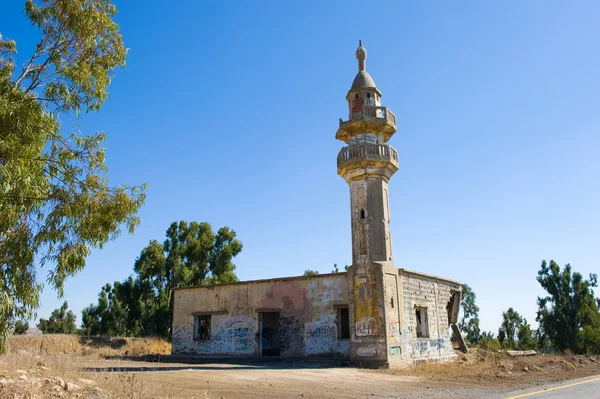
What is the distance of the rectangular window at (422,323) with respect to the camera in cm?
2241

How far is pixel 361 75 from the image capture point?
22922 mm

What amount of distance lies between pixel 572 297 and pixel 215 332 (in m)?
30.7

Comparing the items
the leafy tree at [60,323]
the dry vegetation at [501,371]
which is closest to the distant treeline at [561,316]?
the dry vegetation at [501,371]

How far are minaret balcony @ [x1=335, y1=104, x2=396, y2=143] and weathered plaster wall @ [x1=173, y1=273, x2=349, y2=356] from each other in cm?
683

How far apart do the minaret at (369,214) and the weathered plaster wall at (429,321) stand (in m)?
1.02

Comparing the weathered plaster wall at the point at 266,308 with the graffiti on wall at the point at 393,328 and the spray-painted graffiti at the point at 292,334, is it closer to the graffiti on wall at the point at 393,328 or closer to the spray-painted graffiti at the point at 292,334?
the spray-painted graffiti at the point at 292,334

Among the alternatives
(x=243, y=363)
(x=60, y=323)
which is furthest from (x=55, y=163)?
(x=60, y=323)

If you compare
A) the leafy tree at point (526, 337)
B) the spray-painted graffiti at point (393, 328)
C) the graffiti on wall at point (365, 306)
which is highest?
the graffiti on wall at point (365, 306)

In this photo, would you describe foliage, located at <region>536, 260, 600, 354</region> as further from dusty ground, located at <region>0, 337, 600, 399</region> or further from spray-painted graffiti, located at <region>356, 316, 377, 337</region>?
spray-painted graffiti, located at <region>356, 316, 377, 337</region>

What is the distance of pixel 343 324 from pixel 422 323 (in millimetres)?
3949

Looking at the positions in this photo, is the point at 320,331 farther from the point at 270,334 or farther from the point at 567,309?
the point at 567,309

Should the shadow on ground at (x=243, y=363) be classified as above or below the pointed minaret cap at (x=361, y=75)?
below

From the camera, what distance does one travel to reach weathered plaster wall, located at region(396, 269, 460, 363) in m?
19.8

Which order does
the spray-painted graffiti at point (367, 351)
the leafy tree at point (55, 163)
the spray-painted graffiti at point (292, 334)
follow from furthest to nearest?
the spray-painted graffiti at point (292, 334), the spray-painted graffiti at point (367, 351), the leafy tree at point (55, 163)
